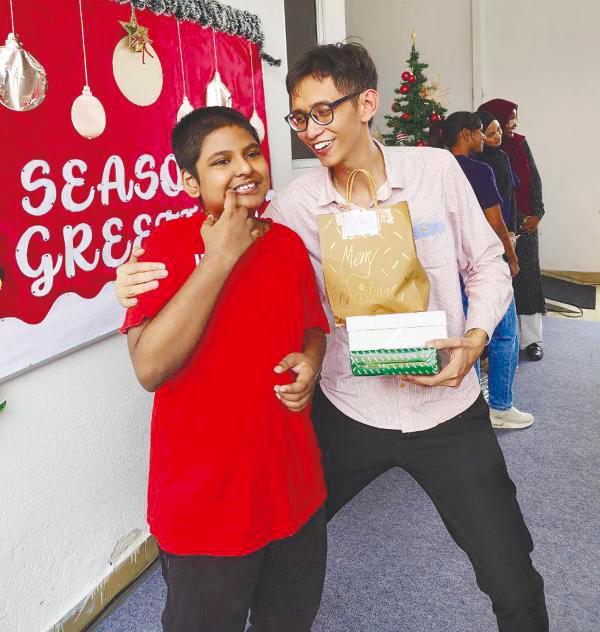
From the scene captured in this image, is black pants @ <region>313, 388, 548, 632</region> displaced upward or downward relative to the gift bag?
downward

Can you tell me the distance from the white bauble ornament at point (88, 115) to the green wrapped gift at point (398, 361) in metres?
0.97

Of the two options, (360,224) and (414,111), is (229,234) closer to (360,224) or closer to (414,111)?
(360,224)

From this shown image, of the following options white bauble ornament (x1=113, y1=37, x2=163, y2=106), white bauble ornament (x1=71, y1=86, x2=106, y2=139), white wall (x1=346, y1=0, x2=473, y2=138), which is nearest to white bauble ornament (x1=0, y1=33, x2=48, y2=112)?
white bauble ornament (x1=71, y1=86, x2=106, y2=139)

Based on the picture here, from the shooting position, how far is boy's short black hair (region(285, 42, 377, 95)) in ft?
4.32

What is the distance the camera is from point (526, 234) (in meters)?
3.94

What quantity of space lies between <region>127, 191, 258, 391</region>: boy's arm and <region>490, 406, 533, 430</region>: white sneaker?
2272 mm

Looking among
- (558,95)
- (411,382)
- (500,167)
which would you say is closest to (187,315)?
(411,382)

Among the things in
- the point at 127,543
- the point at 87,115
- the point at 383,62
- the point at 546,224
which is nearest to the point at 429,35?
the point at 383,62

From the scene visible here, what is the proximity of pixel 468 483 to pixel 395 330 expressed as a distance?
1.21 feet

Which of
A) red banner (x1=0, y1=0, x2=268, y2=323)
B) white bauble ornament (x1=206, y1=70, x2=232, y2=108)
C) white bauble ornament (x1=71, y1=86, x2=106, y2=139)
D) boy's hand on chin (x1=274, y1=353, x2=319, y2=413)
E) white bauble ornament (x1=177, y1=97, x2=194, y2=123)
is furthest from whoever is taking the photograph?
white bauble ornament (x1=206, y1=70, x2=232, y2=108)

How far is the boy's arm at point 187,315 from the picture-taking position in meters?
0.98

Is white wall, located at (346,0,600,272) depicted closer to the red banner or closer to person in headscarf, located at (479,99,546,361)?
person in headscarf, located at (479,99,546,361)

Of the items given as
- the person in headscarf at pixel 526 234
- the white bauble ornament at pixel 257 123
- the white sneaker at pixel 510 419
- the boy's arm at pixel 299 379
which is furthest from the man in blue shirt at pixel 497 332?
the boy's arm at pixel 299 379

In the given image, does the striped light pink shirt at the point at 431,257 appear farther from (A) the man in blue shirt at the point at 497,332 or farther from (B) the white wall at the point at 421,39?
(B) the white wall at the point at 421,39
